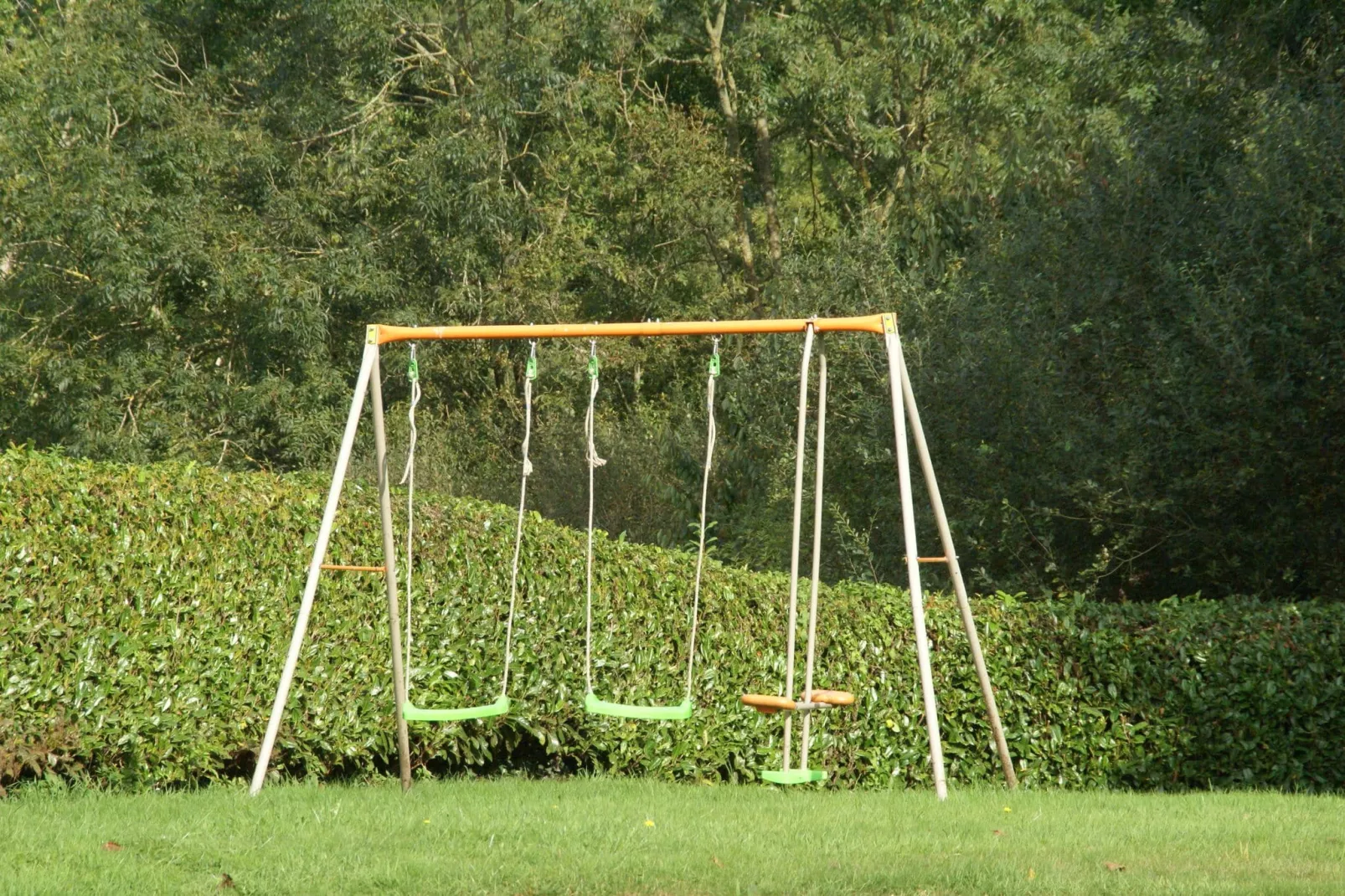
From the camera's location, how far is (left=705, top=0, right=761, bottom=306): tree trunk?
65.2ft

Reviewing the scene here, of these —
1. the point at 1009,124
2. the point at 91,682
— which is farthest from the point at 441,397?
the point at 91,682

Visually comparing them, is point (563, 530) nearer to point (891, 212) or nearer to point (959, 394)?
point (959, 394)

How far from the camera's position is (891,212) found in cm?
1958

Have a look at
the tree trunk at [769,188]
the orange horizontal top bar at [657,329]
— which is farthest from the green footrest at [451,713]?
the tree trunk at [769,188]

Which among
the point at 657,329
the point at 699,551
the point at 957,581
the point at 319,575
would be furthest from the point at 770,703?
the point at 319,575

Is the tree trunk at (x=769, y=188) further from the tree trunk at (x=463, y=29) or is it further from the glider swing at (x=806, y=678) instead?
the glider swing at (x=806, y=678)

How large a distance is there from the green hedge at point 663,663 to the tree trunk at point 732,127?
40.5 feet

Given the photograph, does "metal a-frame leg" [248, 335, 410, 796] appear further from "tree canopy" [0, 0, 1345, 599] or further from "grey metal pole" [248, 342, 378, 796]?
"tree canopy" [0, 0, 1345, 599]

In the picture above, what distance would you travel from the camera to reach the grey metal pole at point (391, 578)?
22.3ft

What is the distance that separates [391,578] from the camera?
22.8 feet

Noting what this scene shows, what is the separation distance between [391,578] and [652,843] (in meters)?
2.12

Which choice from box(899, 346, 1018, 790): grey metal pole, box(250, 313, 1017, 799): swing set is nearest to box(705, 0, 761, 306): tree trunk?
box(899, 346, 1018, 790): grey metal pole

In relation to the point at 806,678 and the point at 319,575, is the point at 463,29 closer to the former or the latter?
the point at 319,575

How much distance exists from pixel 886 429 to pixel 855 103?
746 cm
